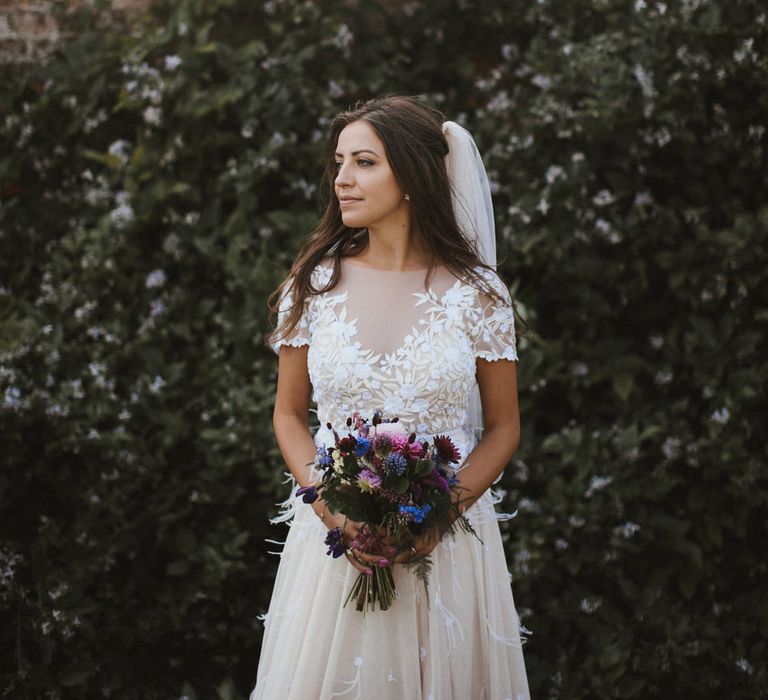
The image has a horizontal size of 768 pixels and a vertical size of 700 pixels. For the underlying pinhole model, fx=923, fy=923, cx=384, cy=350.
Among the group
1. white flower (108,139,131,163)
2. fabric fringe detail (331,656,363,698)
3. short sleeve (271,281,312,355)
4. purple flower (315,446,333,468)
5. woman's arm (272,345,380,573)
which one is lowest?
fabric fringe detail (331,656,363,698)

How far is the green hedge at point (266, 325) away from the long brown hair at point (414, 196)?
1159 millimetres

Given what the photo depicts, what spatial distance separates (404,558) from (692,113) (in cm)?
274

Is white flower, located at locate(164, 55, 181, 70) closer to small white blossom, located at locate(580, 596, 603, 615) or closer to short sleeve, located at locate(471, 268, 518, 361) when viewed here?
short sleeve, located at locate(471, 268, 518, 361)

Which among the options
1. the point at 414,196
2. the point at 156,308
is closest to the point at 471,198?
the point at 414,196

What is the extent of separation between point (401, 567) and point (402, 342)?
2.03ft

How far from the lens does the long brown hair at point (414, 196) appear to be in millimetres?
2576

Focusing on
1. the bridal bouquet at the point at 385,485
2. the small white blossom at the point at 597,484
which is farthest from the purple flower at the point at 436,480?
the small white blossom at the point at 597,484

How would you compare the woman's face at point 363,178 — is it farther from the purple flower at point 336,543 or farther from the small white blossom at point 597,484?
the small white blossom at point 597,484

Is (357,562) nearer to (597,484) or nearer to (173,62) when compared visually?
(597,484)

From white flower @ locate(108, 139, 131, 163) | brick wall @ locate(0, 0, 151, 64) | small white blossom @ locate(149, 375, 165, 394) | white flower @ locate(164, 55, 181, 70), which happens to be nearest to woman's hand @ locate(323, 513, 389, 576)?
small white blossom @ locate(149, 375, 165, 394)

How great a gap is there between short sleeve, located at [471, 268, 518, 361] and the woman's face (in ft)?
1.28

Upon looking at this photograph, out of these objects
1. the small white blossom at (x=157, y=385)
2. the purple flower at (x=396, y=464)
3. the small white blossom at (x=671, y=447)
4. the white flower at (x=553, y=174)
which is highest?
the white flower at (x=553, y=174)

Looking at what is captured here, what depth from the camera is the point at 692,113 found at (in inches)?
165

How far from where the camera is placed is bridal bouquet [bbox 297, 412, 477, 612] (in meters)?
2.26
